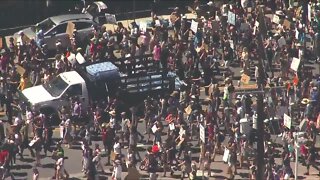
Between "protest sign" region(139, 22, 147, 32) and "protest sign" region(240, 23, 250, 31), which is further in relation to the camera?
"protest sign" region(139, 22, 147, 32)

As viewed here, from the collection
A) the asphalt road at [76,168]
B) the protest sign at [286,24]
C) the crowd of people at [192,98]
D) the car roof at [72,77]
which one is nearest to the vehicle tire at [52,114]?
the crowd of people at [192,98]

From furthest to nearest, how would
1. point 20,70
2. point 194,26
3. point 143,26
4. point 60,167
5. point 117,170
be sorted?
point 143,26
point 194,26
point 20,70
point 60,167
point 117,170

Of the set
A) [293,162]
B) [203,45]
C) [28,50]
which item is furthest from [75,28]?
[293,162]

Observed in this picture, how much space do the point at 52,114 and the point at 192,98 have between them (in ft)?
16.0

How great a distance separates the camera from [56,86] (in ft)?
121

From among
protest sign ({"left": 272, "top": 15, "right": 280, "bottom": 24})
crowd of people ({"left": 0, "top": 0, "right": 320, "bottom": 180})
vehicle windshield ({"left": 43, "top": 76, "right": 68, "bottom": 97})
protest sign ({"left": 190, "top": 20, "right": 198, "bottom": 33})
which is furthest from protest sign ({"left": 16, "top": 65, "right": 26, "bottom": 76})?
protest sign ({"left": 272, "top": 15, "right": 280, "bottom": 24})

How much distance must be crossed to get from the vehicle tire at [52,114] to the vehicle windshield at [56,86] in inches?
22.8

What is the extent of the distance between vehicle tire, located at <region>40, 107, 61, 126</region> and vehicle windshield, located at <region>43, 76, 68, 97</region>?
58 centimetres

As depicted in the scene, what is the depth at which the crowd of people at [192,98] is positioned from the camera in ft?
107

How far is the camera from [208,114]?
113 feet

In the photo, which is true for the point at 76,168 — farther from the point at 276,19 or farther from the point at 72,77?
the point at 276,19

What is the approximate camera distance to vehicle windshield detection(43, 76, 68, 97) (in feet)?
120

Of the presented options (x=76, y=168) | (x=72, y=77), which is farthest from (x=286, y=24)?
(x=76, y=168)

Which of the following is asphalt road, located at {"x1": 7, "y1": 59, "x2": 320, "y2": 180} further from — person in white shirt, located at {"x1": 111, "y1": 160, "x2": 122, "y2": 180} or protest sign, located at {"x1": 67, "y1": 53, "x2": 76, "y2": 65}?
protest sign, located at {"x1": 67, "y1": 53, "x2": 76, "y2": 65}
